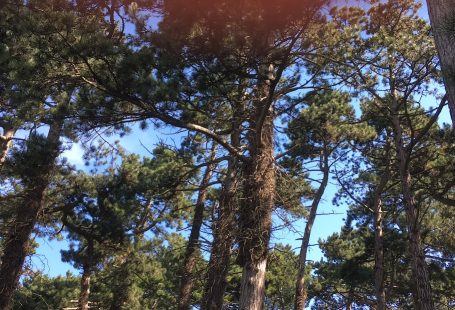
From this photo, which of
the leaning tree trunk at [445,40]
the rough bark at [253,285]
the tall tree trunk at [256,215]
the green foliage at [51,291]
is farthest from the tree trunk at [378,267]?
the green foliage at [51,291]

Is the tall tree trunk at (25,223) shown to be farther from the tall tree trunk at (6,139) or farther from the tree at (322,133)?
the tree at (322,133)

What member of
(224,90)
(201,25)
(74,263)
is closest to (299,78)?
(224,90)

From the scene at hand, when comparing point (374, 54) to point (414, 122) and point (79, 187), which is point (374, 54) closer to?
point (414, 122)

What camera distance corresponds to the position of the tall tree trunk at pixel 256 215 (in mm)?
6027

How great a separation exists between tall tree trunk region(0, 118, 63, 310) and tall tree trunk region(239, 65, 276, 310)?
3.88m

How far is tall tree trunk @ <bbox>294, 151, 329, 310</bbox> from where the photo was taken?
12484 millimetres

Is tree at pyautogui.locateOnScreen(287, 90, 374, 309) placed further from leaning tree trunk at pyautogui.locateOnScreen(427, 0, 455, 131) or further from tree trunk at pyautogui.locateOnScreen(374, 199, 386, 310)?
leaning tree trunk at pyautogui.locateOnScreen(427, 0, 455, 131)

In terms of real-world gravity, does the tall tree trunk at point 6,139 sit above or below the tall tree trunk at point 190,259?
above

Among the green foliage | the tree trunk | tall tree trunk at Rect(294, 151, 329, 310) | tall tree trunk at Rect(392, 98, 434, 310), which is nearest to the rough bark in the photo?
tall tree trunk at Rect(392, 98, 434, 310)

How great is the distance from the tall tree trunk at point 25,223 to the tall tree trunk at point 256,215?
3879mm

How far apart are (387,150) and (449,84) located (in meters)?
10.3

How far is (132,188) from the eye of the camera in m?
10.4

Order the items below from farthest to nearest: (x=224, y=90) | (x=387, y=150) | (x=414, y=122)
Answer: (x=387, y=150) → (x=414, y=122) → (x=224, y=90)

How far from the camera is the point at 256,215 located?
246 inches
